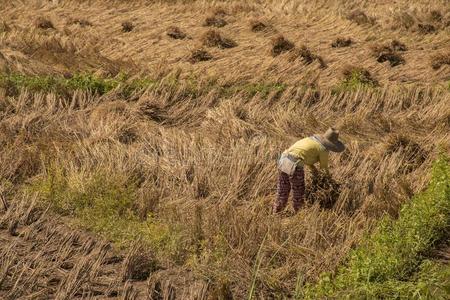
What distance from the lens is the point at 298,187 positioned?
6910mm

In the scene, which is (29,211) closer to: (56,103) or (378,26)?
(56,103)

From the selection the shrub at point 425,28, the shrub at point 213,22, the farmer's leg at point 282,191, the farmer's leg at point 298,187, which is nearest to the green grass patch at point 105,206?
the farmer's leg at point 282,191

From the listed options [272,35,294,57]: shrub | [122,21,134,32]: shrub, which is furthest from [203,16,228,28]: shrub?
[272,35,294,57]: shrub

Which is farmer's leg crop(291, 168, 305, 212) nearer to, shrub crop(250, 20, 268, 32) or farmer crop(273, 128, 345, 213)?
farmer crop(273, 128, 345, 213)

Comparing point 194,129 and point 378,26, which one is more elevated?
point 194,129

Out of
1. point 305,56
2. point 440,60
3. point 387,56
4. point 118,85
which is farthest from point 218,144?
point 440,60

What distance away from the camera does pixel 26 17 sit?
59.4ft

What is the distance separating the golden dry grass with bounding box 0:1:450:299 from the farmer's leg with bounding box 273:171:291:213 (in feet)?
0.52

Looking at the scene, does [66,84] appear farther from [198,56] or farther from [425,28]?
[425,28]

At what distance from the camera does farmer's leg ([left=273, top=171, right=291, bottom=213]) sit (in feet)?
22.9

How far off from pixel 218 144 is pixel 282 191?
1997mm

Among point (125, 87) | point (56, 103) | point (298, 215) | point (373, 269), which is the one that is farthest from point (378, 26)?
point (373, 269)

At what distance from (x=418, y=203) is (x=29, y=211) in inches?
154

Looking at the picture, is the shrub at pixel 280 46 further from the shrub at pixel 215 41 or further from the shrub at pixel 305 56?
the shrub at pixel 215 41
